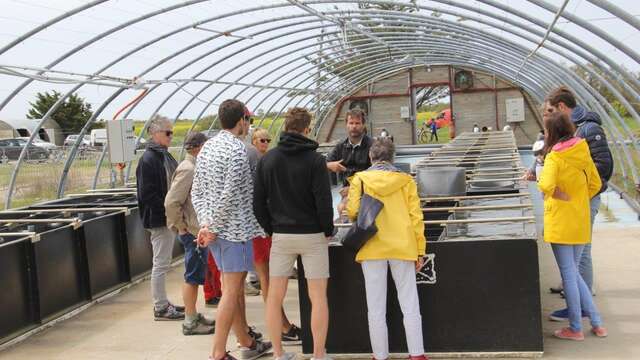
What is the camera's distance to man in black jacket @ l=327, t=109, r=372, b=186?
21.5 ft

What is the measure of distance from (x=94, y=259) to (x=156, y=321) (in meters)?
1.41

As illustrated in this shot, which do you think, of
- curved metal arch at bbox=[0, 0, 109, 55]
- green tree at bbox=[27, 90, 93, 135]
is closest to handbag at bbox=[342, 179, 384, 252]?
curved metal arch at bbox=[0, 0, 109, 55]

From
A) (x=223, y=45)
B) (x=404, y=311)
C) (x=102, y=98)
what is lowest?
(x=404, y=311)

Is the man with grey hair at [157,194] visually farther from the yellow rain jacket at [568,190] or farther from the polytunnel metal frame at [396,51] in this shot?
the polytunnel metal frame at [396,51]

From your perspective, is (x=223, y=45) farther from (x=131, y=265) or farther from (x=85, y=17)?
(x=131, y=265)

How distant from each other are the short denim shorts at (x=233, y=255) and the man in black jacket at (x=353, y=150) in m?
1.47

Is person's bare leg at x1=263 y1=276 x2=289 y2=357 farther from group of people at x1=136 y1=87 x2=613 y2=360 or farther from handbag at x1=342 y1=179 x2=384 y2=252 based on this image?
handbag at x1=342 y1=179 x2=384 y2=252

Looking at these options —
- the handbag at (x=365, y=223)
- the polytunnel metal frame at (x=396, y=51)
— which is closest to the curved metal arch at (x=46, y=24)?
the polytunnel metal frame at (x=396, y=51)

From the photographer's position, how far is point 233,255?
17.6 feet

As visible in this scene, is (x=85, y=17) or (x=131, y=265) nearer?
(x=131, y=265)

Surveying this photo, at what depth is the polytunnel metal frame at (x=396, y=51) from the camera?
438 inches

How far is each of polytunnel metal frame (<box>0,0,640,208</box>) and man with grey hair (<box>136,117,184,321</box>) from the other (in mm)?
4470

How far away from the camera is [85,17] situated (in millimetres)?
12070

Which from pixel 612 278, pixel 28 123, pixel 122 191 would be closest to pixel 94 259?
pixel 122 191
